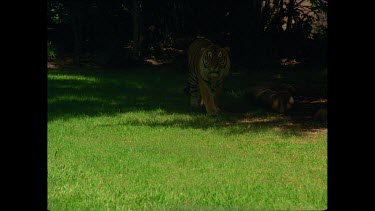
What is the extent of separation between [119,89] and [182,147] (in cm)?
719

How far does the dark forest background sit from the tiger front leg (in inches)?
365

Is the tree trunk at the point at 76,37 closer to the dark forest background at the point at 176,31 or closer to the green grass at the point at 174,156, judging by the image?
the dark forest background at the point at 176,31

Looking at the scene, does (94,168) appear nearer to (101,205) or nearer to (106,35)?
(101,205)

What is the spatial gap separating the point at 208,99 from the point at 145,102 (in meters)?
2.01

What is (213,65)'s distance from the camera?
12805 millimetres

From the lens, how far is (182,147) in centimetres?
934

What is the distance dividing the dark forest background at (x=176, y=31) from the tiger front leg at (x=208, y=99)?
927 centimetres

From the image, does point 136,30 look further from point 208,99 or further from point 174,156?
point 174,156

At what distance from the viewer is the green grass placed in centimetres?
622

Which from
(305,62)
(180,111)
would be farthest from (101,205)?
(305,62)

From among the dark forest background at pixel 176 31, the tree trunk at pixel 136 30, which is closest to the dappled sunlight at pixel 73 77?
the dark forest background at pixel 176 31

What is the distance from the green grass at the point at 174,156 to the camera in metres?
6.22

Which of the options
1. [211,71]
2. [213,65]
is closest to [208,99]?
[211,71]

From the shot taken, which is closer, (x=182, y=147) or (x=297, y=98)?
(x=182, y=147)
